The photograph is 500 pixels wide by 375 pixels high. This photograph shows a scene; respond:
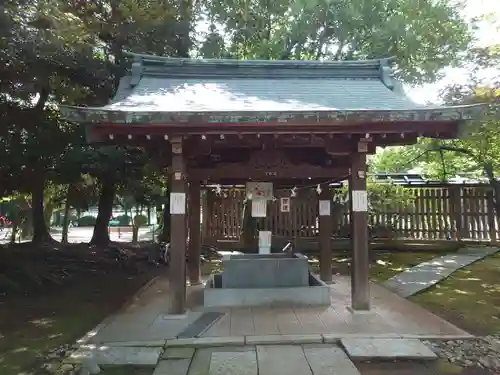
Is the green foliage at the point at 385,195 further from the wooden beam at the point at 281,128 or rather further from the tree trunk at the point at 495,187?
the wooden beam at the point at 281,128

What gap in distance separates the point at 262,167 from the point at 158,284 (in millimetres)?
4030

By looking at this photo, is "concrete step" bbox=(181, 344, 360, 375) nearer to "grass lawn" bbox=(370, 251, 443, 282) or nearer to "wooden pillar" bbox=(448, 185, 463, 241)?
"grass lawn" bbox=(370, 251, 443, 282)

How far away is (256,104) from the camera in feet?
19.5

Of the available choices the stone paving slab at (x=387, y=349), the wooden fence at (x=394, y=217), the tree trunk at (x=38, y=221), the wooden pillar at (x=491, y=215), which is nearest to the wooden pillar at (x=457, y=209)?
the wooden fence at (x=394, y=217)

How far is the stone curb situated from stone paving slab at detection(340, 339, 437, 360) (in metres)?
0.14

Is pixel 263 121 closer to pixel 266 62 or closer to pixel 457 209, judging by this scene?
pixel 266 62

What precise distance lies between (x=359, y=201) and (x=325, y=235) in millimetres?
2564

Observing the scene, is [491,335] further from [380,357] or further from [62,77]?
[62,77]

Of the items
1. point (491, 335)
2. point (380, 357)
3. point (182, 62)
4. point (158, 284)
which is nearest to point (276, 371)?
point (380, 357)

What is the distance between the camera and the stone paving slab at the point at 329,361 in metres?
4.18

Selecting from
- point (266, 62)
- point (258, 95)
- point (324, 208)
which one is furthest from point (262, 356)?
point (266, 62)

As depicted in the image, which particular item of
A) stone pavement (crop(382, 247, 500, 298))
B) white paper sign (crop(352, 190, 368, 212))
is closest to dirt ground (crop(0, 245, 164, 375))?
white paper sign (crop(352, 190, 368, 212))

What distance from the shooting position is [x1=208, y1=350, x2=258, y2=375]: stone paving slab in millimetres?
4207

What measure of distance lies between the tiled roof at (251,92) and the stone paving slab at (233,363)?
2.77 meters
